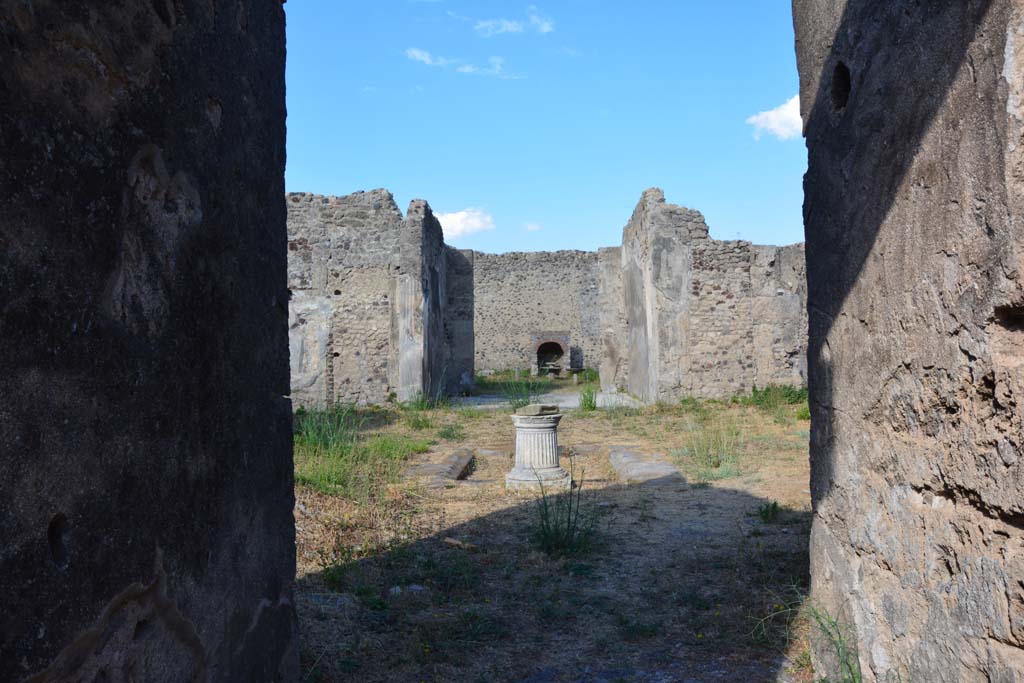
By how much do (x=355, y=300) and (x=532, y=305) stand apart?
37.8 ft

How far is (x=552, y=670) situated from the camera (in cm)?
305

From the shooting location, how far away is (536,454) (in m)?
6.89

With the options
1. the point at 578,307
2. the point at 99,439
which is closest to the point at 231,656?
the point at 99,439

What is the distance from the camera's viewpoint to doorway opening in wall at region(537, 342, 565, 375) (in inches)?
947

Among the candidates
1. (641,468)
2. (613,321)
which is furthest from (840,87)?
(613,321)

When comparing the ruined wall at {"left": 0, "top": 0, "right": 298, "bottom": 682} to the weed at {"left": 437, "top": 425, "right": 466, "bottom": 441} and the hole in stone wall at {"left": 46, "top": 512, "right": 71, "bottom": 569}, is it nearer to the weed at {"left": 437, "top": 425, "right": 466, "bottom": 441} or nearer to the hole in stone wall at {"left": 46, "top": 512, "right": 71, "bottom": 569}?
the hole in stone wall at {"left": 46, "top": 512, "right": 71, "bottom": 569}

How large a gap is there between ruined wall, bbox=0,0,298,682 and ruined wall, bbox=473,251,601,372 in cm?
2161

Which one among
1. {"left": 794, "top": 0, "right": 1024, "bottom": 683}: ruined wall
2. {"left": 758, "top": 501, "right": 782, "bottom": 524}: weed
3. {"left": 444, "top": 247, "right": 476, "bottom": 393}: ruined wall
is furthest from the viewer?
{"left": 444, "top": 247, "right": 476, "bottom": 393}: ruined wall

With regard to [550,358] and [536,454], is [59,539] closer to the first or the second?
[536,454]

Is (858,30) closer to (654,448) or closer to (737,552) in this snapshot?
(737,552)

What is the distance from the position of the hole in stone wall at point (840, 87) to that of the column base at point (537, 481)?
4.45m

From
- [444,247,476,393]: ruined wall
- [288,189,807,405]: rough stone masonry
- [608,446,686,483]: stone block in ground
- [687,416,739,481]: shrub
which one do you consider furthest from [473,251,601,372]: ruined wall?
[608,446,686,483]: stone block in ground

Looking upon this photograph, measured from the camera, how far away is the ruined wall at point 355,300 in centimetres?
1290

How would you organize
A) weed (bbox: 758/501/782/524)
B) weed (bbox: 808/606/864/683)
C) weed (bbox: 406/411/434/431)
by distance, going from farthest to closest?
1. weed (bbox: 406/411/434/431)
2. weed (bbox: 758/501/782/524)
3. weed (bbox: 808/606/864/683)
